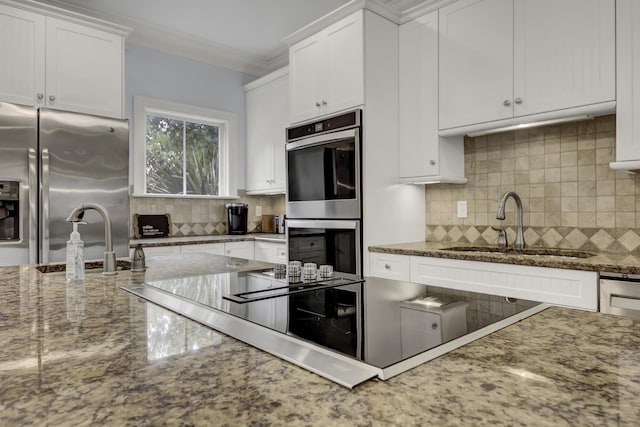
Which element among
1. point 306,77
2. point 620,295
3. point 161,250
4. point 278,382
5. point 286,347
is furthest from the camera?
point 161,250

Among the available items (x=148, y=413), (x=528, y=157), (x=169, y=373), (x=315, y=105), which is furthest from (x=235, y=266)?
(x=528, y=157)

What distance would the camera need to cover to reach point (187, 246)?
342 centimetres

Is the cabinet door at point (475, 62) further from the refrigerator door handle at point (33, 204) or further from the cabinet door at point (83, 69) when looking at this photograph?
the refrigerator door handle at point (33, 204)

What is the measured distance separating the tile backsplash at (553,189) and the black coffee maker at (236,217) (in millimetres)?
2058

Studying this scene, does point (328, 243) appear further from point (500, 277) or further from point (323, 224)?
point (500, 277)

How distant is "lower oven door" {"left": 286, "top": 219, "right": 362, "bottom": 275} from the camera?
274 centimetres

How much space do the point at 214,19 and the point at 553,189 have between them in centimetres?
302

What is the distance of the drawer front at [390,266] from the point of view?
2.56m

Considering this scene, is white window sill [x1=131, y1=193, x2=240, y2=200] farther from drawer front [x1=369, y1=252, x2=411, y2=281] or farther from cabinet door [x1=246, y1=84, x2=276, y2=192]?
drawer front [x1=369, y1=252, x2=411, y2=281]

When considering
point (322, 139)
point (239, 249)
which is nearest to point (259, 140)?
point (239, 249)

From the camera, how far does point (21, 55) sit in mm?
2730

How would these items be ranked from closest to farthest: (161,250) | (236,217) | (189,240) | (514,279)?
(514,279)
(161,250)
(189,240)
(236,217)

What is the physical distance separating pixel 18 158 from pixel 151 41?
1.78 meters

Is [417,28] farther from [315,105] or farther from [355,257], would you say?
[355,257]
